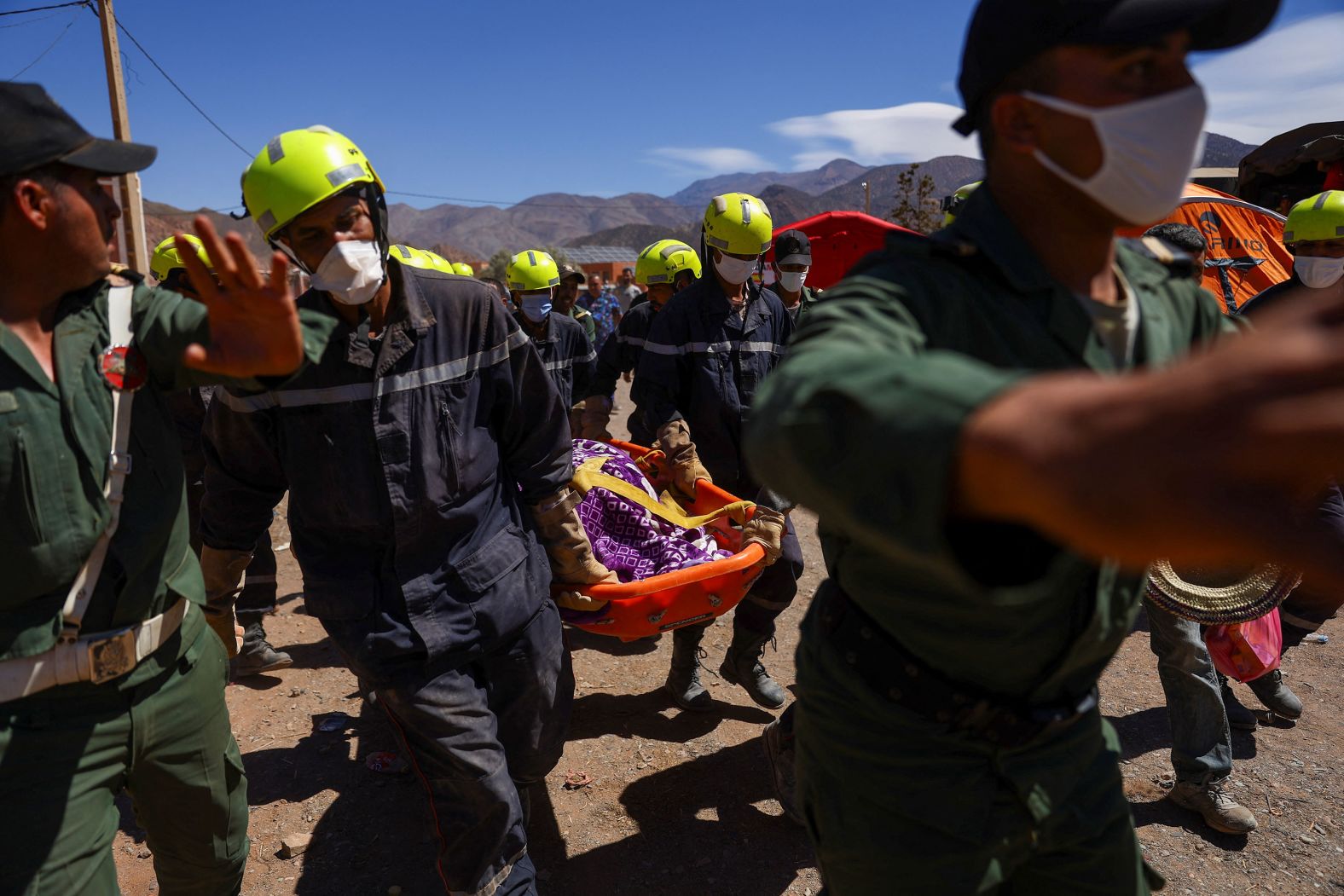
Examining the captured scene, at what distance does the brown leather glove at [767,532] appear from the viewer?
12.0ft

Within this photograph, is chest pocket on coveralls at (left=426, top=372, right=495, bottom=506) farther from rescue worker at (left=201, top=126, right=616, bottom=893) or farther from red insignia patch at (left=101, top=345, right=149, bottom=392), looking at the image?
red insignia patch at (left=101, top=345, right=149, bottom=392)

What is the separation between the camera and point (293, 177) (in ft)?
8.67

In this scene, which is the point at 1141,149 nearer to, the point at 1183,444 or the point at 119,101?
the point at 1183,444

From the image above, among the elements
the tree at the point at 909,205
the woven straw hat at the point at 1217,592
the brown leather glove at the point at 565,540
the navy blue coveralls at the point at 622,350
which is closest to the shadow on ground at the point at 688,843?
the brown leather glove at the point at 565,540

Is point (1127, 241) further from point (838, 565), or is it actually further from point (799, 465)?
point (799, 465)

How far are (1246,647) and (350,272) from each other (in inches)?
142

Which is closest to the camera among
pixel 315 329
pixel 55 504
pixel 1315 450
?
pixel 1315 450

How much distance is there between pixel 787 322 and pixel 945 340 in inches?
155

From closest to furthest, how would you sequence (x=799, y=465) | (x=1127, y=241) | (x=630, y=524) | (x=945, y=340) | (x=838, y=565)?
(x=799, y=465)
(x=945, y=340)
(x=838, y=565)
(x=1127, y=241)
(x=630, y=524)

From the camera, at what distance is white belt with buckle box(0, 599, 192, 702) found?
2049 millimetres

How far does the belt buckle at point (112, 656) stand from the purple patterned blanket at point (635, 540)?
6.56ft

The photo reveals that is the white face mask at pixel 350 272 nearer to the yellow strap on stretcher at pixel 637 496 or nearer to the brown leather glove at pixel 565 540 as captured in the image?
the brown leather glove at pixel 565 540

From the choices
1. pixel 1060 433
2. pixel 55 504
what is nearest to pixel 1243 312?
pixel 1060 433

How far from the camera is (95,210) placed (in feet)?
7.06
